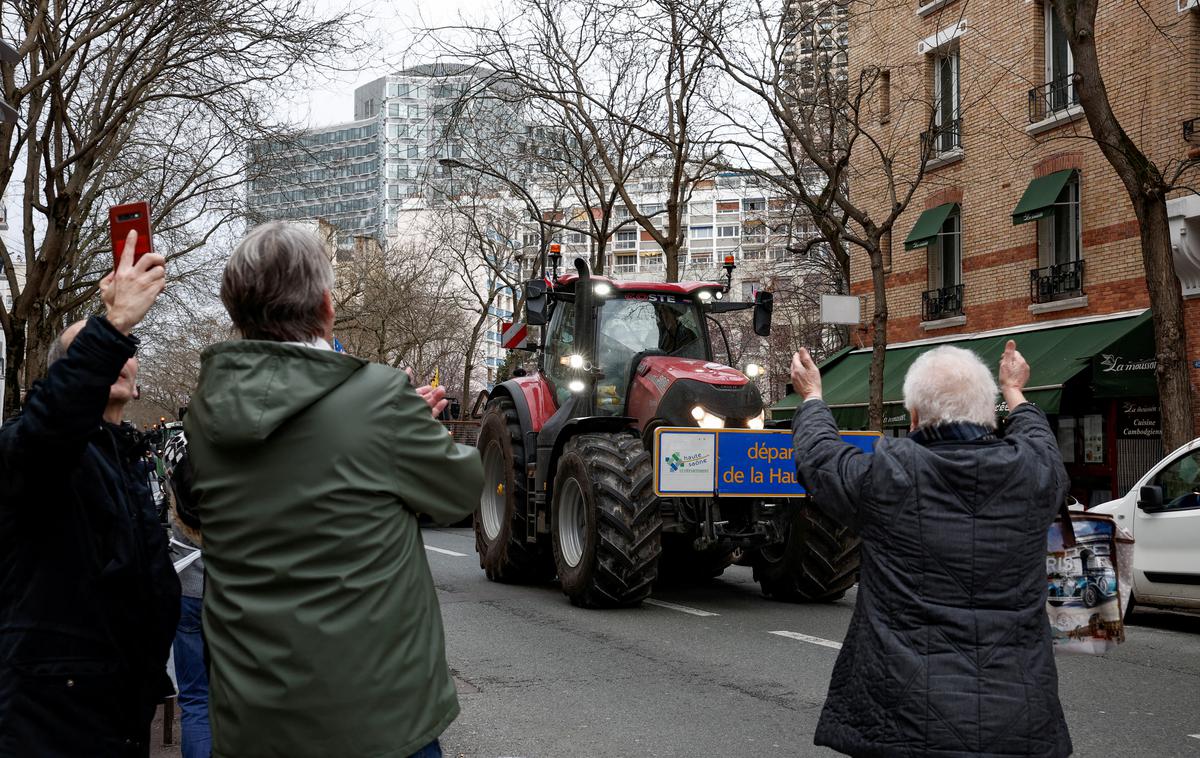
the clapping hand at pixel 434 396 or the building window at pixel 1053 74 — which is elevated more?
the building window at pixel 1053 74

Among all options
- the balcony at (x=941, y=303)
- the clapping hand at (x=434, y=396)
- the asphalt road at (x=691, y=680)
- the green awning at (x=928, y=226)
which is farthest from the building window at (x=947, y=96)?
the clapping hand at (x=434, y=396)

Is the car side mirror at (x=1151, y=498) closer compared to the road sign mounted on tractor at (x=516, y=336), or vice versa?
the car side mirror at (x=1151, y=498)

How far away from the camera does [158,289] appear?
2.74m

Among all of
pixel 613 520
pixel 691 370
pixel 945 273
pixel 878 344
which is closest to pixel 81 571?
pixel 613 520

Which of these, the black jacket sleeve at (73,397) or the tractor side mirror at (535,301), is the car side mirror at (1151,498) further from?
the black jacket sleeve at (73,397)

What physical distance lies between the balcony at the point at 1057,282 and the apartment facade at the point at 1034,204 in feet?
0.08

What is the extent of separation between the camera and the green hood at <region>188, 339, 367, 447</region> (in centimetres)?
240

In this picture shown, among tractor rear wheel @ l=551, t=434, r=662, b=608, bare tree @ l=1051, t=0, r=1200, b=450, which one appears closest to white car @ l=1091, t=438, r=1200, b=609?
bare tree @ l=1051, t=0, r=1200, b=450

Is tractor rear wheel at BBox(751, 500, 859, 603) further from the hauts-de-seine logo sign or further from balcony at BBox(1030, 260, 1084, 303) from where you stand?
balcony at BBox(1030, 260, 1084, 303)

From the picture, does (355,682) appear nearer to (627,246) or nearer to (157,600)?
(157,600)

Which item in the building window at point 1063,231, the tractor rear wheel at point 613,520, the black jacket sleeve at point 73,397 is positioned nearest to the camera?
the black jacket sleeve at point 73,397

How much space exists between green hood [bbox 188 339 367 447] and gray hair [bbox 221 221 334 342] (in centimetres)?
13

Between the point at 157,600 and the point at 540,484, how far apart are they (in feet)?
26.8

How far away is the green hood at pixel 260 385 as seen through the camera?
2.40 metres
